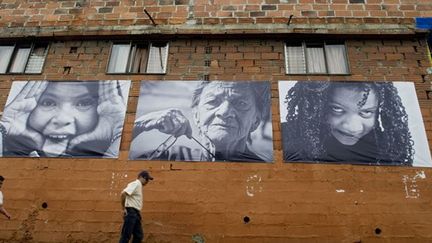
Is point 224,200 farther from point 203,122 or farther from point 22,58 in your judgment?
point 22,58

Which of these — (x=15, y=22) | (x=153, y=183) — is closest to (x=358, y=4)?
(x=153, y=183)

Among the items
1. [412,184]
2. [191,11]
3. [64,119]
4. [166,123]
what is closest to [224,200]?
[166,123]

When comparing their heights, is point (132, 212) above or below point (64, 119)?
below

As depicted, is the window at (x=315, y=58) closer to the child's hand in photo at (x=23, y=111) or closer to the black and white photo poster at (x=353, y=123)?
the black and white photo poster at (x=353, y=123)

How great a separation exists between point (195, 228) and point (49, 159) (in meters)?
3.49

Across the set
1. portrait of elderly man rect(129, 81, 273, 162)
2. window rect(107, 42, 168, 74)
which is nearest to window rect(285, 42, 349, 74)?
portrait of elderly man rect(129, 81, 273, 162)

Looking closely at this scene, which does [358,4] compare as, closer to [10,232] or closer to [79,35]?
[79,35]

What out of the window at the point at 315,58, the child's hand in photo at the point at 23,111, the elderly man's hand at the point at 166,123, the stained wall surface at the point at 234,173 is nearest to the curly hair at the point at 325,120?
the stained wall surface at the point at 234,173

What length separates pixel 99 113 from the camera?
8359 millimetres

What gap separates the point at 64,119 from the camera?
833cm

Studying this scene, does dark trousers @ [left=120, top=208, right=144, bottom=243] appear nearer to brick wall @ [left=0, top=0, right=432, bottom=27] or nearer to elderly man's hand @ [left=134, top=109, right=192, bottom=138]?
elderly man's hand @ [left=134, top=109, right=192, bottom=138]

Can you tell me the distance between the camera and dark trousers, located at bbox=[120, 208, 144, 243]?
6.20m

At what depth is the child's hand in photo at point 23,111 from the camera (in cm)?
824

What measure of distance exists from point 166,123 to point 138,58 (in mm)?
2056
